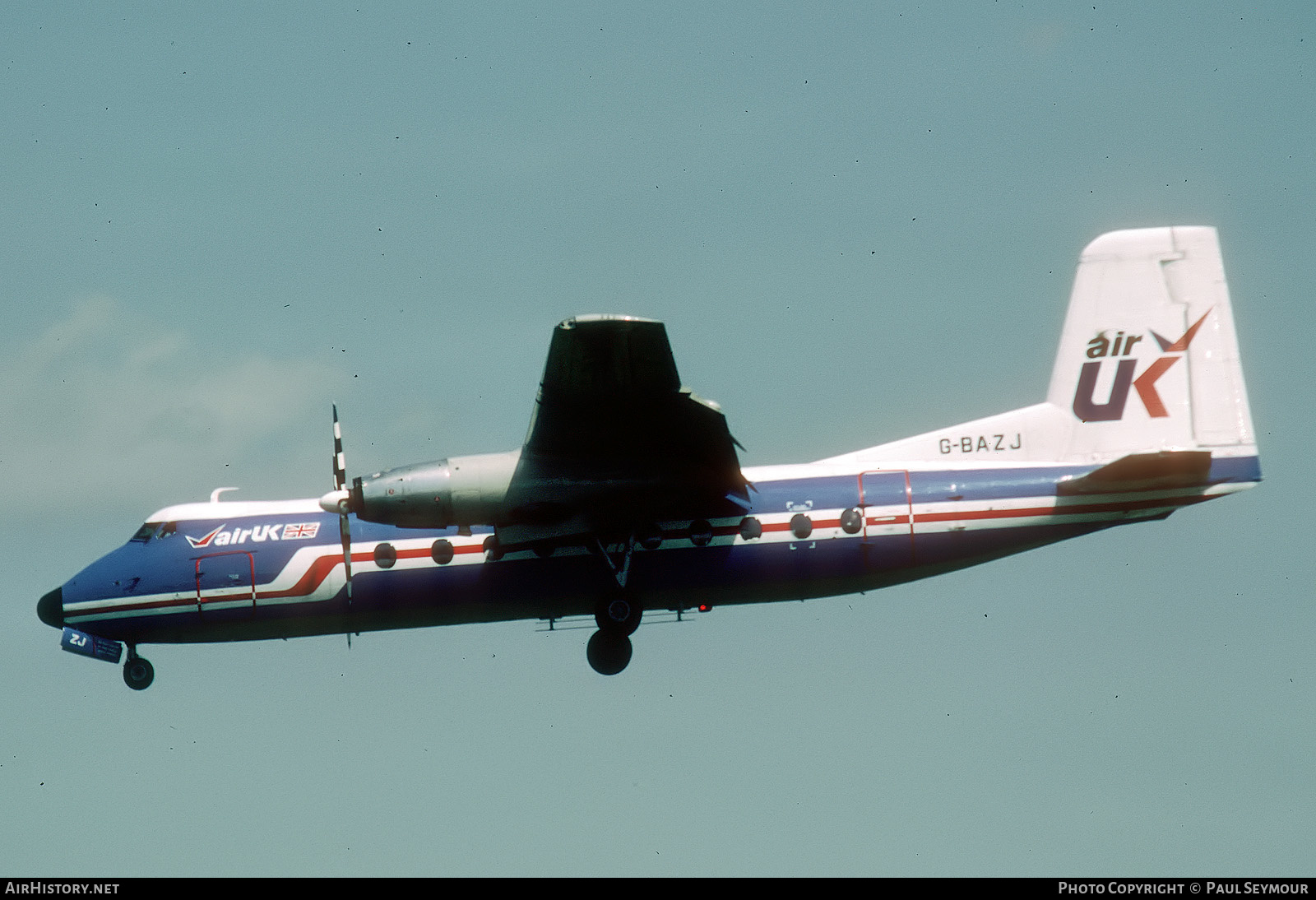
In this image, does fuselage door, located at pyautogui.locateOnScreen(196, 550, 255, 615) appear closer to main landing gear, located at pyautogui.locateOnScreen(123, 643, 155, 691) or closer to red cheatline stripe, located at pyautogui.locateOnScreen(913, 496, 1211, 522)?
main landing gear, located at pyautogui.locateOnScreen(123, 643, 155, 691)

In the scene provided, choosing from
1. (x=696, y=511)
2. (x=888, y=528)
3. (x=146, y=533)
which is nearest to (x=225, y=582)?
(x=146, y=533)

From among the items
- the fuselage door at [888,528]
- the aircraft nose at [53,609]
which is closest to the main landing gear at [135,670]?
the aircraft nose at [53,609]

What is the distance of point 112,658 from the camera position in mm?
26875

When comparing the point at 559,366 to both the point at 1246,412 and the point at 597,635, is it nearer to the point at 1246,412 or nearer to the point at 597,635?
the point at 597,635

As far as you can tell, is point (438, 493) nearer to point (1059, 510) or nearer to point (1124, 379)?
point (1059, 510)

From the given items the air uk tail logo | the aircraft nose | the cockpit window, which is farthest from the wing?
the aircraft nose

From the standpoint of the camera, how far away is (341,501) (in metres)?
24.2

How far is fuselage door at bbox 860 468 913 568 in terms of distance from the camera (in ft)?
81.7

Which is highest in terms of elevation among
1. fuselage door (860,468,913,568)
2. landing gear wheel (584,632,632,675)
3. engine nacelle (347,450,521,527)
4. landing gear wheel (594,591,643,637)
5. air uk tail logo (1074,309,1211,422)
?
air uk tail logo (1074,309,1211,422)

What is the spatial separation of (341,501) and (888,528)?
8148 millimetres

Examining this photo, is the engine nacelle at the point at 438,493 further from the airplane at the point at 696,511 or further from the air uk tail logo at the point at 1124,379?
the air uk tail logo at the point at 1124,379

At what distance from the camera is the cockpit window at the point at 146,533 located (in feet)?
87.8

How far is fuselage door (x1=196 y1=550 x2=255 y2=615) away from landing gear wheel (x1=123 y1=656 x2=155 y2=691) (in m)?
1.79
